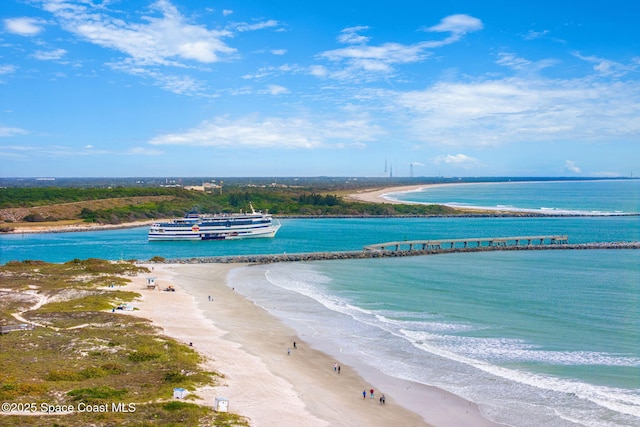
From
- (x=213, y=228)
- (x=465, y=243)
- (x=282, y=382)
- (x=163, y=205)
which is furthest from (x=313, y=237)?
(x=282, y=382)

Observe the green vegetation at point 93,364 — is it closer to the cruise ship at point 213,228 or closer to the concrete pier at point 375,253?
the concrete pier at point 375,253

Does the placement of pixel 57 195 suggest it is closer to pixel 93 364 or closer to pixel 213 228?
pixel 213 228

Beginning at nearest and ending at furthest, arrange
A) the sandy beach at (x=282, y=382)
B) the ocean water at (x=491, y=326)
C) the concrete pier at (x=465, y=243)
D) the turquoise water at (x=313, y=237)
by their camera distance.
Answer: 1. the sandy beach at (x=282, y=382)
2. the ocean water at (x=491, y=326)
3. the concrete pier at (x=465, y=243)
4. the turquoise water at (x=313, y=237)

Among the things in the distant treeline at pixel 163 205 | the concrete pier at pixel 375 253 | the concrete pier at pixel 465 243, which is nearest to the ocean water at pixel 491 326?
the concrete pier at pixel 375 253

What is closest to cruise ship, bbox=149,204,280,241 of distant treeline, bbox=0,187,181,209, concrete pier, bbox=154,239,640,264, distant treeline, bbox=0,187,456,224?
concrete pier, bbox=154,239,640,264

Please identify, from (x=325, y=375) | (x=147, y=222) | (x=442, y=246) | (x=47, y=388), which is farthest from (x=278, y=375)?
(x=147, y=222)

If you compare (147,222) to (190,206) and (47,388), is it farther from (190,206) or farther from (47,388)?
(47,388)

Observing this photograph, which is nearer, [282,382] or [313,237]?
[282,382]
